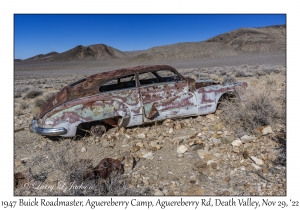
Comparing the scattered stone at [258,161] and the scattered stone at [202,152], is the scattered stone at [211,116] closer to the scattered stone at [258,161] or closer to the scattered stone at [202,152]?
the scattered stone at [202,152]

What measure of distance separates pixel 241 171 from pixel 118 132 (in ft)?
8.52

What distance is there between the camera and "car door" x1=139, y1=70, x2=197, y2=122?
4.95m

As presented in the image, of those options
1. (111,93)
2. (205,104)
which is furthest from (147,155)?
(205,104)

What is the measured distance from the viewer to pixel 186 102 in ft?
17.0

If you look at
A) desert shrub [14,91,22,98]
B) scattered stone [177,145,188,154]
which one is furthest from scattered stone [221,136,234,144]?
desert shrub [14,91,22,98]

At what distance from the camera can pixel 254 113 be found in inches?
184

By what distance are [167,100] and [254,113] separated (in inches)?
70.3

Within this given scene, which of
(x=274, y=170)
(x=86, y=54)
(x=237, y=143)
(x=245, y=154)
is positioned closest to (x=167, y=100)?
(x=237, y=143)

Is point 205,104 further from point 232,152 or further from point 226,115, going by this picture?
point 232,152

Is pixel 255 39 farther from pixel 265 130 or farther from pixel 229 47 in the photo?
pixel 265 130

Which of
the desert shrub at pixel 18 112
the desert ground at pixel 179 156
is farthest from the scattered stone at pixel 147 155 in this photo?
the desert shrub at pixel 18 112

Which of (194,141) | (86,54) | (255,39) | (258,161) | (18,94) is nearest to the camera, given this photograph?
(258,161)

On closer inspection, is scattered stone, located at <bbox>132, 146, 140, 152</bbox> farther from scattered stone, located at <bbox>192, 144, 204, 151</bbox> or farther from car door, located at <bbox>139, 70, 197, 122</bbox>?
scattered stone, located at <bbox>192, 144, 204, 151</bbox>

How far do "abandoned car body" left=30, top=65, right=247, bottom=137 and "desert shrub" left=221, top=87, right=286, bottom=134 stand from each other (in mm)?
561
